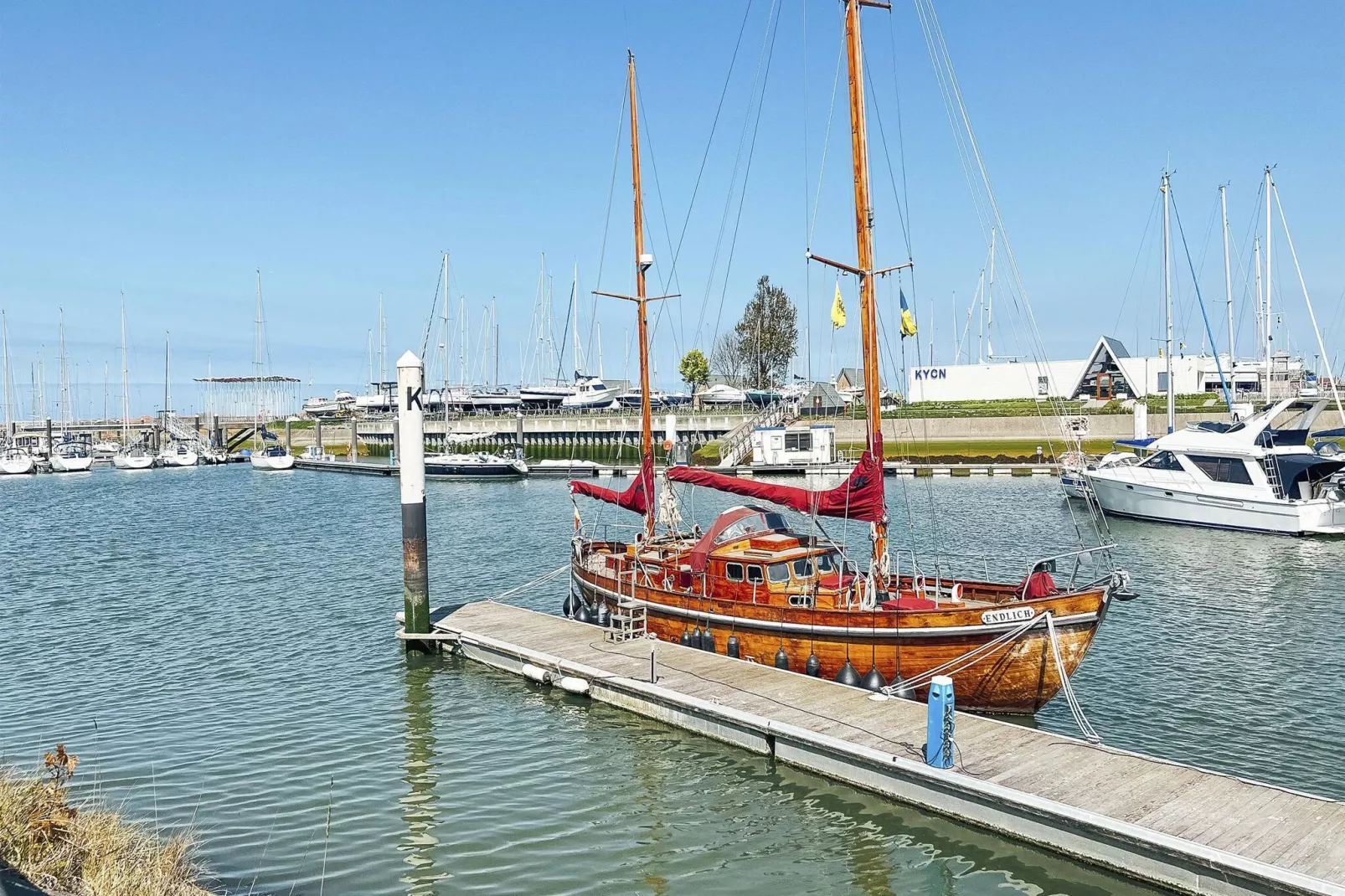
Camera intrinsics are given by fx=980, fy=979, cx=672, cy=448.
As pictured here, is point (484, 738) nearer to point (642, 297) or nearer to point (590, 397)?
point (642, 297)

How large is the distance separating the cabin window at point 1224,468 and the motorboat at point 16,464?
370 ft

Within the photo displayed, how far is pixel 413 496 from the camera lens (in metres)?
23.0

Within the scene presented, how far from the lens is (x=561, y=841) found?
13609 millimetres

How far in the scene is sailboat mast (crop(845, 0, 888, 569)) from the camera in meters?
20.0

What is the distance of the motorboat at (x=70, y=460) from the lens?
10950 cm

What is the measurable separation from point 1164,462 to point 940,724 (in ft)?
125

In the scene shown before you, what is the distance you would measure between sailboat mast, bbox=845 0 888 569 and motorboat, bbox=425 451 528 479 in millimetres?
63349

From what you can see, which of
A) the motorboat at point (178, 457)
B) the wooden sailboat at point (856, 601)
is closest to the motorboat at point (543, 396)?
the motorboat at point (178, 457)

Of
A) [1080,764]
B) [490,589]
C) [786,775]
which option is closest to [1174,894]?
[1080,764]

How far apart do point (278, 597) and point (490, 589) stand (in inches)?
263

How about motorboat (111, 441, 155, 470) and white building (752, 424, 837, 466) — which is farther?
motorboat (111, 441, 155, 470)

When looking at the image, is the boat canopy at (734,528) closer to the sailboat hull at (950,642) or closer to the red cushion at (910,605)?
the sailboat hull at (950,642)

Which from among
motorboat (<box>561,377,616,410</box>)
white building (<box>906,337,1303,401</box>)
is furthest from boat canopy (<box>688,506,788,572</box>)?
motorboat (<box>561,377,616,410</box>)

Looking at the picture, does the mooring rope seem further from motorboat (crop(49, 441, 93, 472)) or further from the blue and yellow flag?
motorboat (crop(49, 441, 93, 472))
